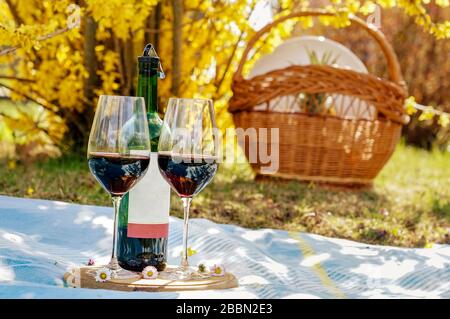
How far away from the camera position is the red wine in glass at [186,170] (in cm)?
166

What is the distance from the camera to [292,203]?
3496 millimetres

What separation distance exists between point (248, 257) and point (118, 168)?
2.16 feet

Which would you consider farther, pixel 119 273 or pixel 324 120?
pixel 324 120

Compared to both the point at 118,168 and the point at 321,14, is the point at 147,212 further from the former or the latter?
the point at 321,14

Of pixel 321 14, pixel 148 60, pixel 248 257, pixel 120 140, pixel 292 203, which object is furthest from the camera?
pixel 321 14

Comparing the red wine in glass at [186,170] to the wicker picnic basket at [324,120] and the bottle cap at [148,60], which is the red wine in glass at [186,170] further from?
the wicker picnic basket at [324,120]

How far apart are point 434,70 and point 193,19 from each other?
141 inches

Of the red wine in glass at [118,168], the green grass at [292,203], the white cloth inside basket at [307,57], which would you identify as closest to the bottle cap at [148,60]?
the red wine in glass at [118,168]

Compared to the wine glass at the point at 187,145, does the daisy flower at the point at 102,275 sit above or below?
below

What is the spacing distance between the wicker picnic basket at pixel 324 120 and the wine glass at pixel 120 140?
7.47 ft

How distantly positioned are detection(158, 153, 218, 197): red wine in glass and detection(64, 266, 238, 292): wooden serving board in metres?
0.20

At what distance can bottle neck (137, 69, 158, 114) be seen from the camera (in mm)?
1781

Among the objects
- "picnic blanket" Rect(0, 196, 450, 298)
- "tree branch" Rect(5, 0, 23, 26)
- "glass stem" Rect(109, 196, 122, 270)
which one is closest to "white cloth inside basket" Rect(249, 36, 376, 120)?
"tree branch" Rect(5, 0, 23, 26)

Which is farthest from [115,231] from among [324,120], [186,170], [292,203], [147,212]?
[324,120]
